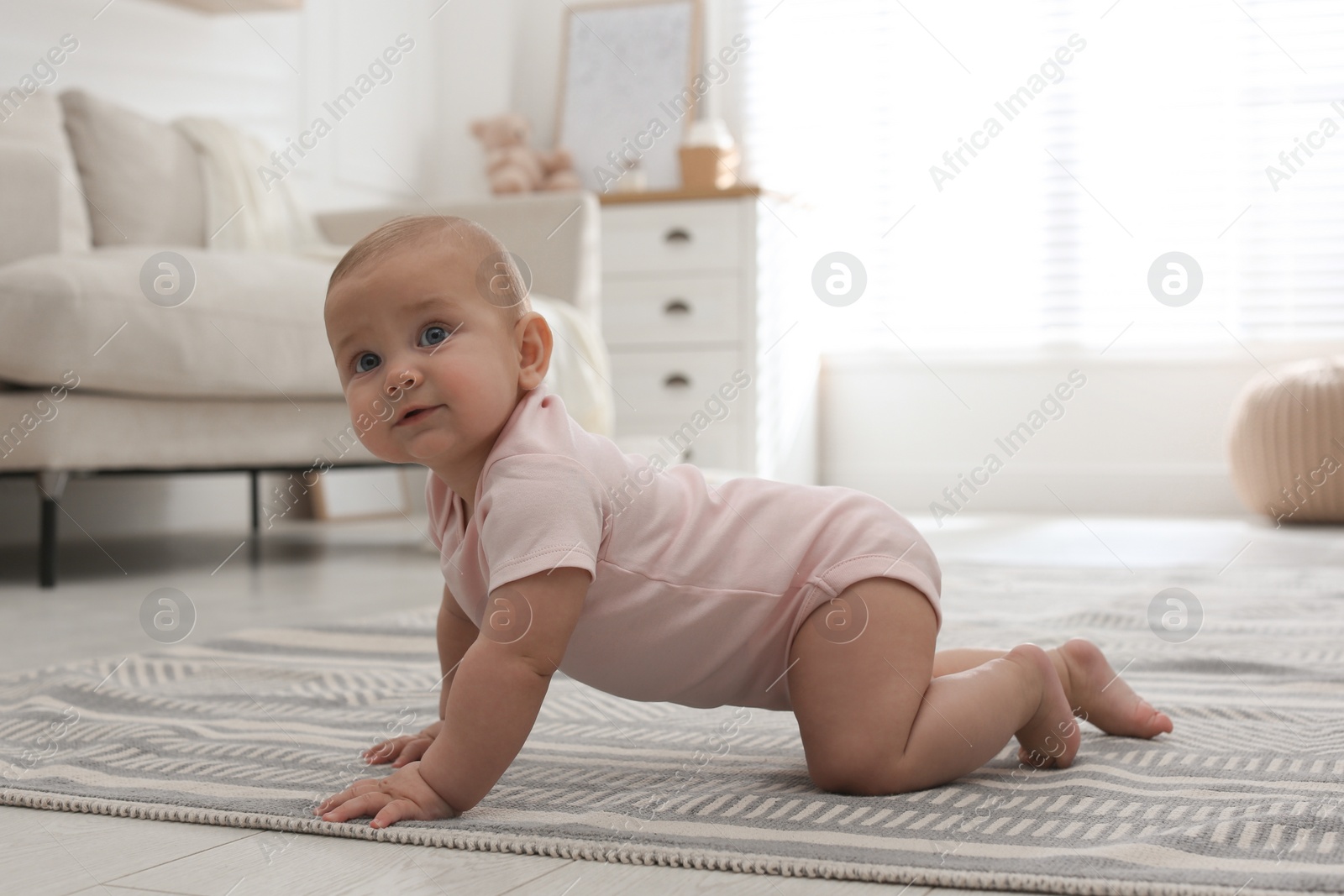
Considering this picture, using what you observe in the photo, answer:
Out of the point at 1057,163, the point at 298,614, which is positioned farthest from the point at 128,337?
the point at 1057,163

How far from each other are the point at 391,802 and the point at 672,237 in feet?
9.65

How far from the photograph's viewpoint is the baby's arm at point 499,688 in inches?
27.0

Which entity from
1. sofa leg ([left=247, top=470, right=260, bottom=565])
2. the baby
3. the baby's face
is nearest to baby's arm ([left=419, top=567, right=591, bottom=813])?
the baby

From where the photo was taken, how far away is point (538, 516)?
0.71 metres

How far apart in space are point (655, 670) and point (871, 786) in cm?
15

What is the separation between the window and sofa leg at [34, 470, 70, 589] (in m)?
2.10

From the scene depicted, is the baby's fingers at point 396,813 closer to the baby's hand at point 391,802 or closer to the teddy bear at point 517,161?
the baby's hand at point 391,802

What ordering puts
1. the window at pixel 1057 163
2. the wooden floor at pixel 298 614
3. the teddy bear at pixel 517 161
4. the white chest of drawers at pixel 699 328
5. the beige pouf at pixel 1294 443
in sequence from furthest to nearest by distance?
1. the teddy bear at pixel 517 161
2. the window at pixel 1057 163
3. the white chest of drawers at pixel 699 328
4. the beige pouf at pixel 1294 443
5. the wooden floor at pixel 298 614

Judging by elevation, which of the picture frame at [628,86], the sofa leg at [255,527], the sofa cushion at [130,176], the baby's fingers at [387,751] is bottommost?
the sofa leg at [255,527]

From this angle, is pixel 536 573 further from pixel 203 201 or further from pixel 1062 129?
pixel 1062 129

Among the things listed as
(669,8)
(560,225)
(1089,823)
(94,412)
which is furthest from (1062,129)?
(1089,823)

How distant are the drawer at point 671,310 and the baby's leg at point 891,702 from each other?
267cm

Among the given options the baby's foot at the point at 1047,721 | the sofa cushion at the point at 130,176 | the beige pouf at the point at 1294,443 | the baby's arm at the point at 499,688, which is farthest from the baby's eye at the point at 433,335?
the beige pouf at the point at 1294,443

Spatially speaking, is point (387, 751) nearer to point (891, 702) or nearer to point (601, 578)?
point (601, 578)
